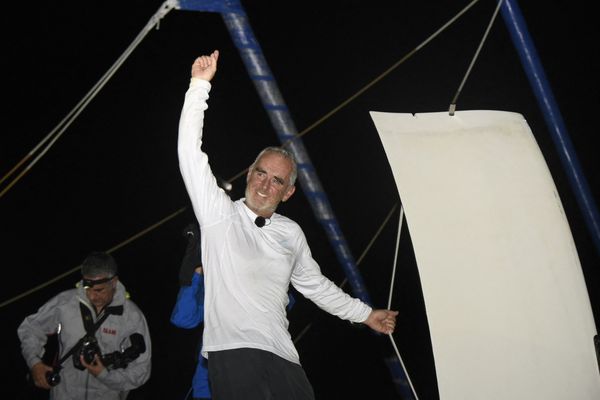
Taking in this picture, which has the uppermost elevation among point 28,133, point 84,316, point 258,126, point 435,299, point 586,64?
point 28,133

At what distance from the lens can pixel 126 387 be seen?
3.66 m

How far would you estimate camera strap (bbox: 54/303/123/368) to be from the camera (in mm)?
3566

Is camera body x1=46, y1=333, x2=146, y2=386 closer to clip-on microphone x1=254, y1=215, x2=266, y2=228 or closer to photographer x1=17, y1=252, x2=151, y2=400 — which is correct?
photographer x1=17, y1=252, x2=151, y2=400

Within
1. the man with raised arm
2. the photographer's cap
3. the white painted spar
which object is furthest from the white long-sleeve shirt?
the photographer's cap

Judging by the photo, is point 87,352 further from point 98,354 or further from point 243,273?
point 243,273

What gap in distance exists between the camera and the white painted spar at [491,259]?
2584 millimetres

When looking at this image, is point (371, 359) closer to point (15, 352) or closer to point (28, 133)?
point (15, 352)

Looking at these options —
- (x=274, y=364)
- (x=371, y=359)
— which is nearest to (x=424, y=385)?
(x=371, y=359)

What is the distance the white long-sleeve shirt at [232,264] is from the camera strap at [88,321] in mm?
1657

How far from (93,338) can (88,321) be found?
0.12m

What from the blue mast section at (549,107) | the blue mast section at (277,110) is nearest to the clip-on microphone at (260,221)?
the blue mast section at (277,110)

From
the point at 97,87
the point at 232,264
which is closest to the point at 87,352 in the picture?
the point at 97,87

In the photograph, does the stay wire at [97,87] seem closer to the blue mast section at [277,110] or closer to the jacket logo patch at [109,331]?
the blue mast section at [277,110]

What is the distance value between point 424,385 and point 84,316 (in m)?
5.50
